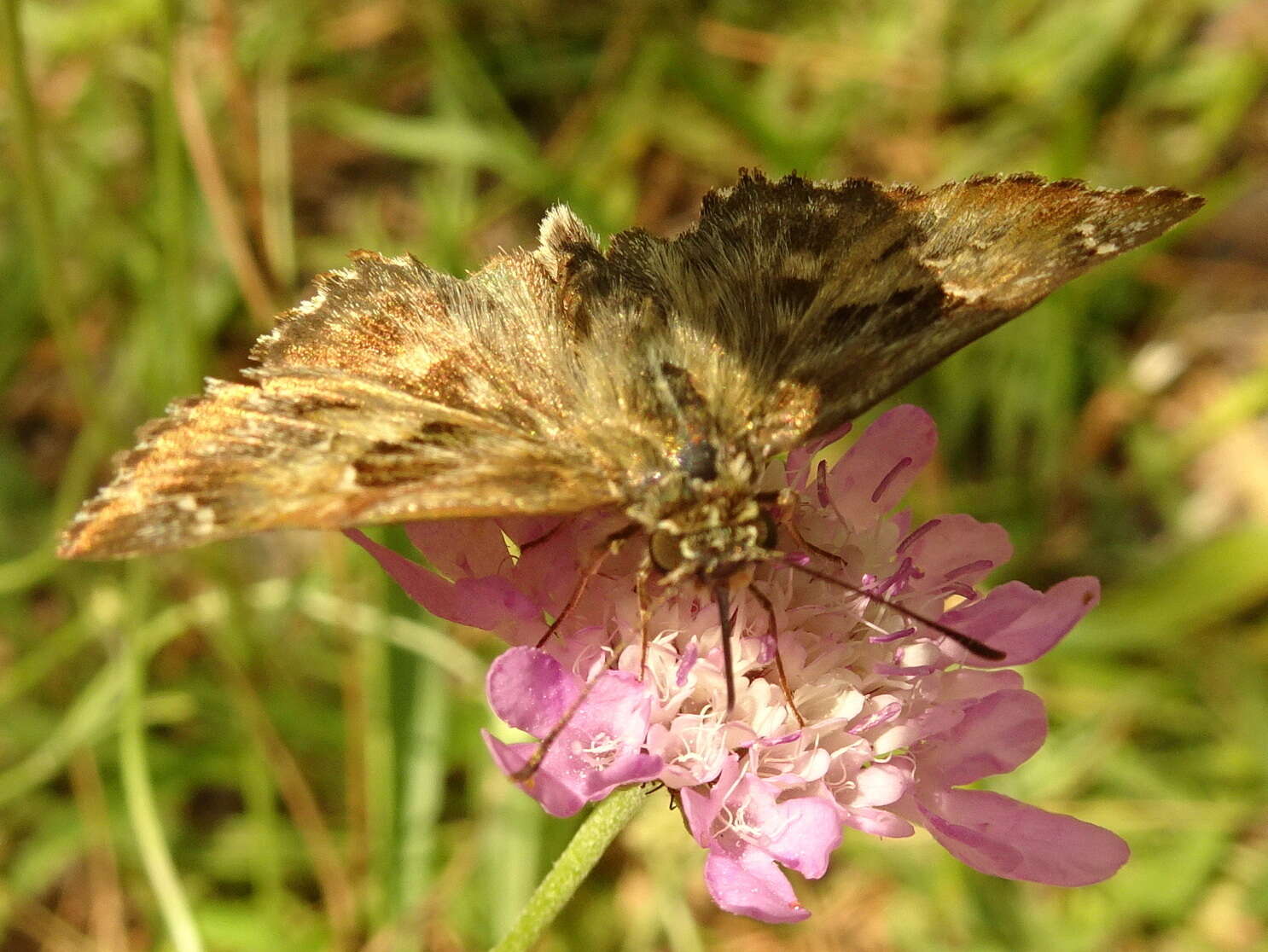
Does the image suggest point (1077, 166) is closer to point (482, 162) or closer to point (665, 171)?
point (665, 171)

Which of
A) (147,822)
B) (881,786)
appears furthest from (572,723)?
(147,822)

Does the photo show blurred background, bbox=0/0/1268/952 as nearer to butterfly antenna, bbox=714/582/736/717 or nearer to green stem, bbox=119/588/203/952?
green stem, bbox=119/588/203/952

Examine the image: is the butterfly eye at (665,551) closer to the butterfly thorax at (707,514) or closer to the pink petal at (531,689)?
the butterfly thorax at (707,514)

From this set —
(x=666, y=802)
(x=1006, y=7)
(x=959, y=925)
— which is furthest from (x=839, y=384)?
(x=1006, y=7)

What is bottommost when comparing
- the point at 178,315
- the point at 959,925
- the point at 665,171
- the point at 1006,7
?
the point at 959,925

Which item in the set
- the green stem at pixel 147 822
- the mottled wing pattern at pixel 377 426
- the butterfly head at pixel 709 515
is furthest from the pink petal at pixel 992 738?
the green stem at pixel 147 822

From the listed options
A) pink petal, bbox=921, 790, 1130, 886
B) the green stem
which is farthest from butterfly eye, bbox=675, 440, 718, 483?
the green stem

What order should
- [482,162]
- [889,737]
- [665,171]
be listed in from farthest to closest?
1. [665,171]
2. [482,162]
3. [889,737]
